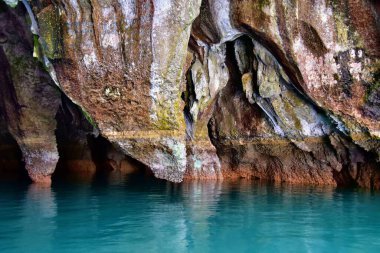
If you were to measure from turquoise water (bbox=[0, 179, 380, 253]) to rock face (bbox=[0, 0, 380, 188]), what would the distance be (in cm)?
148

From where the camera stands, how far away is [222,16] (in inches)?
403

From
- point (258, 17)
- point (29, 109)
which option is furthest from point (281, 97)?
point (29, 109)

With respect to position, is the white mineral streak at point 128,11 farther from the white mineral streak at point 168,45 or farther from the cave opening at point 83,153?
the cave opening at point 83,153

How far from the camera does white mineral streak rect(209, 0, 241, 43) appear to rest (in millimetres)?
10094

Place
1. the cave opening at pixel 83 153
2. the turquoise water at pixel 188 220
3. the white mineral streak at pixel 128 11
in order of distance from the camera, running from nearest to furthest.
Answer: the turquoise water at pixel 188 220 → the white mineral streak at pixel 128 11 → the cave opening at pixel 83 153

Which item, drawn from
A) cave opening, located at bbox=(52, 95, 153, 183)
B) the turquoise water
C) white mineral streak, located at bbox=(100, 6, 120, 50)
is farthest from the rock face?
cave opening, located at bbox=(52, 95, 153, 183)

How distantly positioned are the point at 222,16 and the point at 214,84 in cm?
318

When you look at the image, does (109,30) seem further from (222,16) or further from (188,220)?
(188,220)

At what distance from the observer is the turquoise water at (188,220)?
564cm

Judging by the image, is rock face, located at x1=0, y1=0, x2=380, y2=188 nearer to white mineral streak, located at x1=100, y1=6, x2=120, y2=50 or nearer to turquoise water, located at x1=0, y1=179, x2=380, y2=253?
white mineral streak, located at x1=100, y1=6, x2=120, y2=50

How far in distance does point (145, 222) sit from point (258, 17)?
5772 mm

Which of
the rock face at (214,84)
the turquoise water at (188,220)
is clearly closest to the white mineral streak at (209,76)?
the rock face at (214,84)

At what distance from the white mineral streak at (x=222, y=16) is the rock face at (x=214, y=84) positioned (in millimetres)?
35

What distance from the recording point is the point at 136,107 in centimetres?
905
